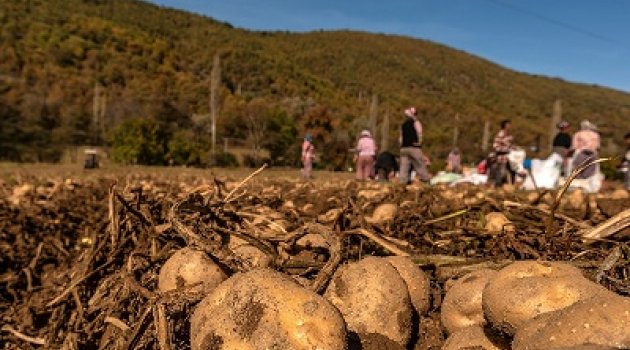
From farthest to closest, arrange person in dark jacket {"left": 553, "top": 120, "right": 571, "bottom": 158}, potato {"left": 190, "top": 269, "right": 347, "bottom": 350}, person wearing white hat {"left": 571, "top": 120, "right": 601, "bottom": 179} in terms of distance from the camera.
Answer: person in dark jacket {"left": 553, "top": 120, "right": 571, "bottom": 158}
person wearing white hat {"left": 571, "top": 120, "right": 601, "bottom": 179}
potato {"left": 190, "top": 269, "right": 347, "bottom": 350}

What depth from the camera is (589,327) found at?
1.02 meters

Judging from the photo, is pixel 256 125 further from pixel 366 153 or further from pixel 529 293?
pixel 529 293

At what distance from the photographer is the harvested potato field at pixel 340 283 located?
1243 millimetres

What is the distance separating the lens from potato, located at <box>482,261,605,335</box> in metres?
1.24

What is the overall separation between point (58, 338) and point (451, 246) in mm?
1623

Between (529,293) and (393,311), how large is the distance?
42 centimetres

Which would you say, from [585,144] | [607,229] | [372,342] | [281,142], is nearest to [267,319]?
[372,342]

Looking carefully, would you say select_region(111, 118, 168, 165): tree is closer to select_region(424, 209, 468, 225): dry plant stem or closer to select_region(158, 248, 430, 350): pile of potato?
select_region(424, 209, 468, 225): dry plant stem

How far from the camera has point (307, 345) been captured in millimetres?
1205

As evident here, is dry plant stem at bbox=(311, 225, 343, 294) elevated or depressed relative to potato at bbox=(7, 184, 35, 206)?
elevated

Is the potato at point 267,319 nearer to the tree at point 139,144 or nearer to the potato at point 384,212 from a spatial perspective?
the potato at point 384,212

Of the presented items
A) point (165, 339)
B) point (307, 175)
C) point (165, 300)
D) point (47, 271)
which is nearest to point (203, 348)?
point (165, 339)

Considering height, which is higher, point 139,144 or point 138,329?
point 138,329

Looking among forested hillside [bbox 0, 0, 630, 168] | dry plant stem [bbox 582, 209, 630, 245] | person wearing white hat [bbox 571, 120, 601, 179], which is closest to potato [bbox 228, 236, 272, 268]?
dry plant stem [bbox 582, 209, 630, 245]
